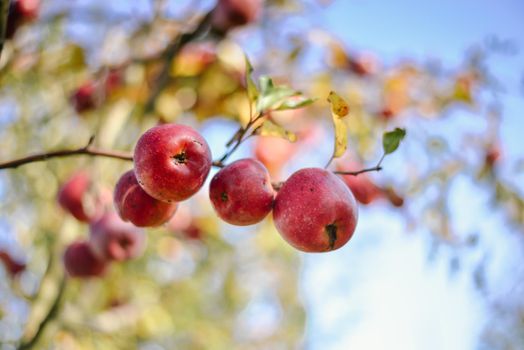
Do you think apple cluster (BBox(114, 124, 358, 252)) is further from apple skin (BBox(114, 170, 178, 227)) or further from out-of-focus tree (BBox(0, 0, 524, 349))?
out-of-focus tree (BBox(0, 0, 524, 349))

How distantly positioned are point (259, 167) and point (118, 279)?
5.31 ft

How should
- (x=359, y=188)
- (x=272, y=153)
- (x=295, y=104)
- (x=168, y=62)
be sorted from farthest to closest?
(x=272, y=153) < (x=168, y=62) < (x=359, y=188) < (x=295, y=104)

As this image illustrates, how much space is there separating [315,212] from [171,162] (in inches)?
9.4

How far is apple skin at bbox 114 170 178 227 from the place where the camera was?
86 cm

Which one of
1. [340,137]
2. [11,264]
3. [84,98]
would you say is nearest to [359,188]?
[340,137]

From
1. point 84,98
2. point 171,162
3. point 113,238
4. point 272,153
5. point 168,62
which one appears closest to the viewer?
point 171,162

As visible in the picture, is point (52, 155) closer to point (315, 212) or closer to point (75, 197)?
point (315, 212)

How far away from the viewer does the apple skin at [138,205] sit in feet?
2.82

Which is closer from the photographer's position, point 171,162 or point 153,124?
point 171,162

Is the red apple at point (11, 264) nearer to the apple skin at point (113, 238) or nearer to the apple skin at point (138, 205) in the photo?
the apple skin at point (113, 238)

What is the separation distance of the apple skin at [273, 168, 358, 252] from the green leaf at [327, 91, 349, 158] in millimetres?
116

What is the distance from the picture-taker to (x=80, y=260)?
58.9 inches

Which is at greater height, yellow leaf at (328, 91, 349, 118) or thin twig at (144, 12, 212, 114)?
yellow leaf at (328, 91, 349, 118)

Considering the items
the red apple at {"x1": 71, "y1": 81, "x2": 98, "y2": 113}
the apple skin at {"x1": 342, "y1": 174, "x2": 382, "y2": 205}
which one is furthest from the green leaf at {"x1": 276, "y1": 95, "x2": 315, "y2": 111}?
the red apple at {"x1": 71, "y1": 81, "x2": 98, "y2": 113}
